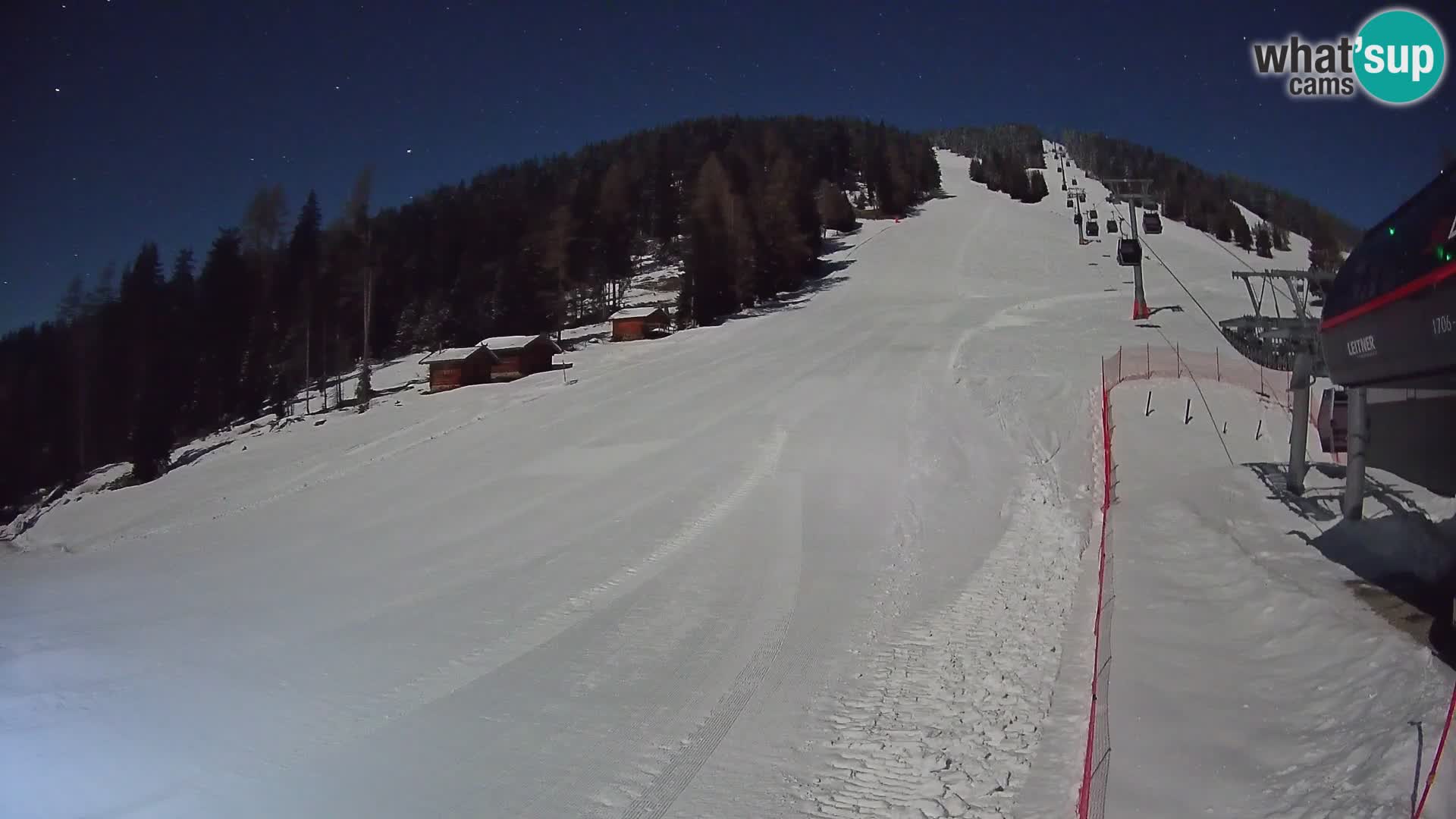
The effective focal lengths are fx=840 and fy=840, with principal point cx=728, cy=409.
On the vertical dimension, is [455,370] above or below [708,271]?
below

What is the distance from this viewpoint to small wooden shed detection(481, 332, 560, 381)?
43406mm

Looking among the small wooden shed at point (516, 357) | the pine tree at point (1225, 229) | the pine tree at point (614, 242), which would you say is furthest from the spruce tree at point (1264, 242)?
the small wooden shed at point (516, 357)

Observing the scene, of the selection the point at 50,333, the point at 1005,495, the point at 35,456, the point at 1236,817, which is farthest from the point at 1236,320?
the point at 50,333

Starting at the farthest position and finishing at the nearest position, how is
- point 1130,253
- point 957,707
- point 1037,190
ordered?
point 1037,190
point 1130,253
point 957,707

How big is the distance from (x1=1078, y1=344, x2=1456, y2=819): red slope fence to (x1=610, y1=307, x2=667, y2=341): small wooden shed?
27859 millimetres

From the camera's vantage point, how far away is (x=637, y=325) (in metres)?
50.6

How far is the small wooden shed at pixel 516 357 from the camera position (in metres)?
43.4

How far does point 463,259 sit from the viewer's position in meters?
69.6

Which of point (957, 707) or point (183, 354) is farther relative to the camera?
point (183, 354)

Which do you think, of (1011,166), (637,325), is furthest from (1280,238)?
(637,325)

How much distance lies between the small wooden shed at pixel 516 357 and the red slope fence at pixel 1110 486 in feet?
90.2

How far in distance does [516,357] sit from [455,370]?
10.3 ft

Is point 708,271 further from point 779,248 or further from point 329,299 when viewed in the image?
point 329,299

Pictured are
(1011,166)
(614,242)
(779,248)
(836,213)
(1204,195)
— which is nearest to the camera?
(779,248)
